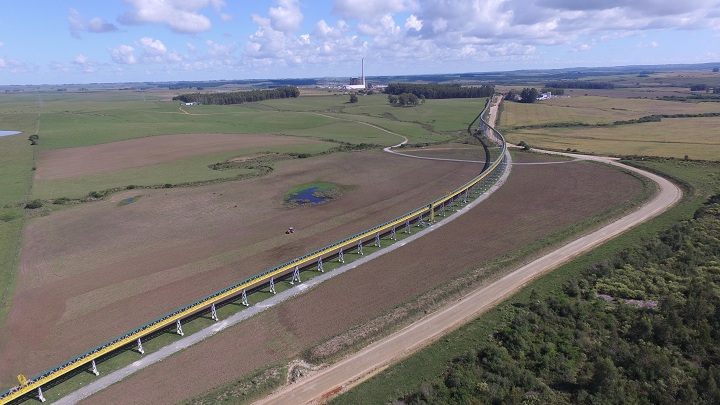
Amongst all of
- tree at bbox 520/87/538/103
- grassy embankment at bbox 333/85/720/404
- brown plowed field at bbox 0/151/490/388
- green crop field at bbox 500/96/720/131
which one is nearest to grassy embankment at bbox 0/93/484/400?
brown plowed field at bbox 0/151/490/388

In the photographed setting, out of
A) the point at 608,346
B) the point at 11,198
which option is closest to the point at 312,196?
the point at 608,346

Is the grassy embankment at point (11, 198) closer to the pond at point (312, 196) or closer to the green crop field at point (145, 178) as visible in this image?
the green crop field at point (145, 178)

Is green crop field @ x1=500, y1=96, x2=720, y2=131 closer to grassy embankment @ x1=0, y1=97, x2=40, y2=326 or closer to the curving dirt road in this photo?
the curving dirt road

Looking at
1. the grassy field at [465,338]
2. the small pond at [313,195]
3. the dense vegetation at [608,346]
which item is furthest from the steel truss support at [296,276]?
the small pond at [313,195]

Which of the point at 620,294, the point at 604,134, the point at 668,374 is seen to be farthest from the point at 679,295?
the point at 604,134

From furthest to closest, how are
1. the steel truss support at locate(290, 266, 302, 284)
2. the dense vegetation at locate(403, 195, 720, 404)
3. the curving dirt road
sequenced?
the steel truss support at locate(290, 266, 302, 284) → the curving dirt road → the dense vegetation at locate(403, 195, 720, 404)

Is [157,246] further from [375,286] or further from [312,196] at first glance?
[375,286]
